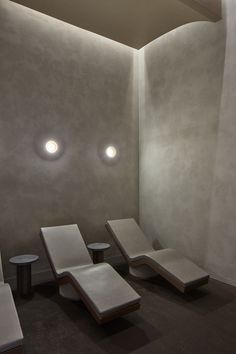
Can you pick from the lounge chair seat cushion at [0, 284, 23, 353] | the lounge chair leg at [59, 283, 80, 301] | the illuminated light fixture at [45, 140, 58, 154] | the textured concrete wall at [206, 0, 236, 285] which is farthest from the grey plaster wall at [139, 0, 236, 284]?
the lounge chair seat cushion at [0, 284, 23, 353]

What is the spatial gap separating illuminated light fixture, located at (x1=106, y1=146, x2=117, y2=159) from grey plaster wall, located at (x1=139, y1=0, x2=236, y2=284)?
678 millimetres

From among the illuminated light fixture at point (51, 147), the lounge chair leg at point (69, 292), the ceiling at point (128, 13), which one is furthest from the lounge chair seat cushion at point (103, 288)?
the ceiling at point (128, 13)

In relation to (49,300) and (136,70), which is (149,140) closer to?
(136,70)

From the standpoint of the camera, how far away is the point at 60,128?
14.3 ft

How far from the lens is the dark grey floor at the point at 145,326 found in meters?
2.42

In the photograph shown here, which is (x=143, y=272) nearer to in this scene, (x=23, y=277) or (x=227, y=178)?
(x=23, y=277)

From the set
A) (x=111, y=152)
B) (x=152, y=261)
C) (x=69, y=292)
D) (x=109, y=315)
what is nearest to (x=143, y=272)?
(x=152, y=261)

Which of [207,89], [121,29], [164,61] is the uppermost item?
[121,29]

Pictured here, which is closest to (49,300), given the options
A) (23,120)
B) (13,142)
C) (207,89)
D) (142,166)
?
(13,142)

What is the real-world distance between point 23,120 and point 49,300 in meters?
2.62

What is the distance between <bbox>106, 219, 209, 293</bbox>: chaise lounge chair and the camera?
3367mm

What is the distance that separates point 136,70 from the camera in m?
5.48

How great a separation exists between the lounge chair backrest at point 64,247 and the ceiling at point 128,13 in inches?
131

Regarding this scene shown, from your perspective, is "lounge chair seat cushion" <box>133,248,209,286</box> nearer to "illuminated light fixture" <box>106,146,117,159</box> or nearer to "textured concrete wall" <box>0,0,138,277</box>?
"textured concrete wall" <box>0,0,138,277</box>
